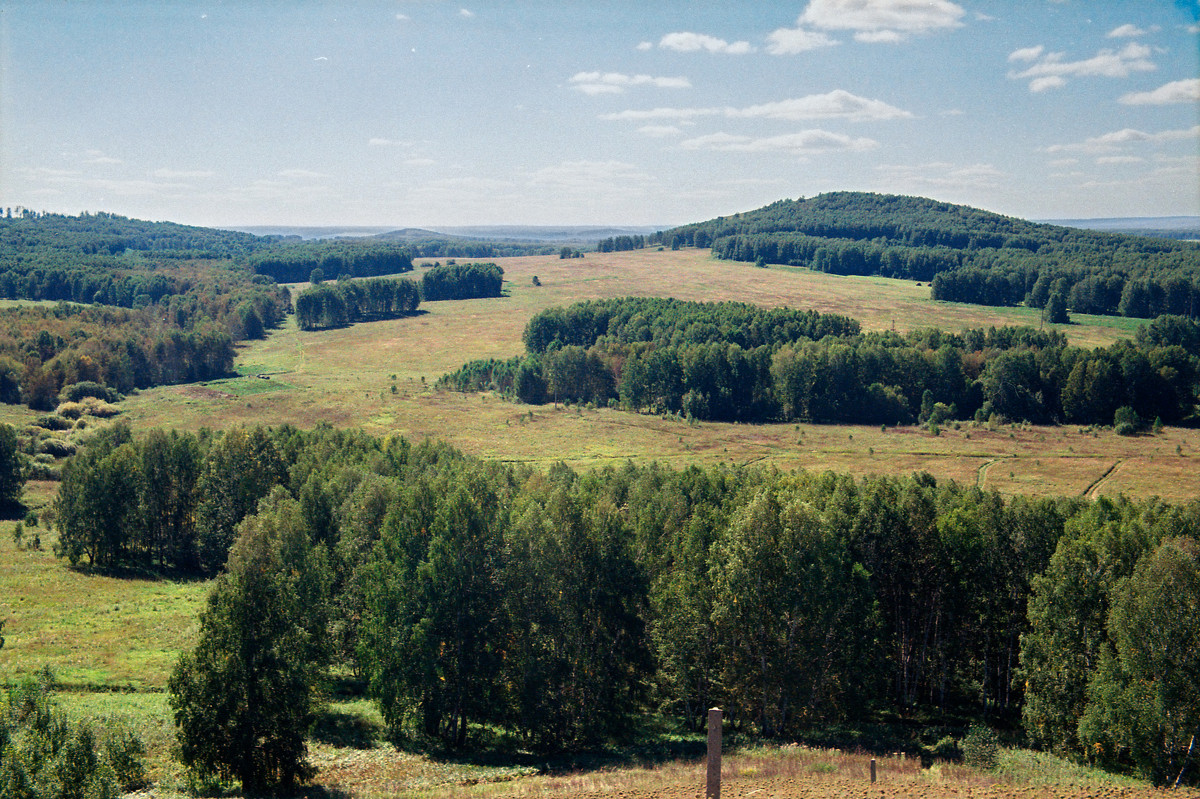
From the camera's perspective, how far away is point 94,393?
14225cm

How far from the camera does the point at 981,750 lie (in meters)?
31.8

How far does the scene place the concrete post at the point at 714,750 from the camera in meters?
14.3

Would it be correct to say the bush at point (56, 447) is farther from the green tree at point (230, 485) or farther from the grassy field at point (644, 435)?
the green tree at point (230, 485)

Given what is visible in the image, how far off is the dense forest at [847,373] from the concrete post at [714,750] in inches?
4706

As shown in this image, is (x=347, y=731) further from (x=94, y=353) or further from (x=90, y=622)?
(x=94, y=353)

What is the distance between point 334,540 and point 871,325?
494 feet

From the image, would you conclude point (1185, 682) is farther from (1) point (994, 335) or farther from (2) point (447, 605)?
(1) point (994, 335)

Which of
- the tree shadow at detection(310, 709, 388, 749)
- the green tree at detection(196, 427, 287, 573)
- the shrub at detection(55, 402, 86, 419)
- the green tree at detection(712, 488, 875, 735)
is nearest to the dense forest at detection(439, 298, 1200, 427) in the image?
the shrub at detection(55, 402, 86, 419)

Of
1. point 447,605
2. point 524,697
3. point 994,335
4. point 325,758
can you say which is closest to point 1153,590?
point 524,697

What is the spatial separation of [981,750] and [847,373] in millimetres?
108898

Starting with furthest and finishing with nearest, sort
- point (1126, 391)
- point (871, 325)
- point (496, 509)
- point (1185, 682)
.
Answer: point (871, 325) < point (1126, 391) < point (496, 509) < point (1185, 682)

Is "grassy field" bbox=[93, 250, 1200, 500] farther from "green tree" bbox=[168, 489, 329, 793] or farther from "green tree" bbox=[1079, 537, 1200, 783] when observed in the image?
"green tree" bbox=[168, 489, 329, 793]

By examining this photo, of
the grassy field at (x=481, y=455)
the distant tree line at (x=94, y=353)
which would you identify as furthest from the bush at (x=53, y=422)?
the distant tree line at (x=94, y=353)

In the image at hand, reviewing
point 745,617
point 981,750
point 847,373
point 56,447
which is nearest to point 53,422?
point 56,447
